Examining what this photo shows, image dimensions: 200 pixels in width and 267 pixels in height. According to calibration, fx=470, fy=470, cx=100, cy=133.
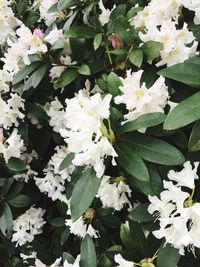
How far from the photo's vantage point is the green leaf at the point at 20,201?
2.00 m

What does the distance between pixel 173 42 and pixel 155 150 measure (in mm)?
367

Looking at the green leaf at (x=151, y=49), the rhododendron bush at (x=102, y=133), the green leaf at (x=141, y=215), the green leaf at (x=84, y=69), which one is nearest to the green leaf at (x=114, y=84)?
the rhododendron bush at (x=102, y=133)

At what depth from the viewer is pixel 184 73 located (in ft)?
4.14

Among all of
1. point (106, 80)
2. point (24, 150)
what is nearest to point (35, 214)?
point (24, 150)

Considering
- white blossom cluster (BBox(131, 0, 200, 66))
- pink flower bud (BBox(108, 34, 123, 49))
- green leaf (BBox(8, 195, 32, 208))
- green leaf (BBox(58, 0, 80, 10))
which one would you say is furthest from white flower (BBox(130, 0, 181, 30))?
green leaf (BBox(8, 195, 32, 208))

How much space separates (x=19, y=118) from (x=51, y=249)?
1.89ft

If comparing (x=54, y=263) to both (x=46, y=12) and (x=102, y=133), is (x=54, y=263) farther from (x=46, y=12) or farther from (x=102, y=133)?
(x=46, y=12)

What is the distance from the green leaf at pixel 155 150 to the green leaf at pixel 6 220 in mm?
853

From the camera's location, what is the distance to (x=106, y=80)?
60.9 inches

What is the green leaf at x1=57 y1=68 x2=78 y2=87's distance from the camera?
169 cm

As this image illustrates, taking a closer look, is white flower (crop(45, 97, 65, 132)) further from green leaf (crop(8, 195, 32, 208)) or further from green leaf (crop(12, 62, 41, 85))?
green leaf (crop(8, 195, 32, 208))

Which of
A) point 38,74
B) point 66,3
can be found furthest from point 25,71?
point 66,3

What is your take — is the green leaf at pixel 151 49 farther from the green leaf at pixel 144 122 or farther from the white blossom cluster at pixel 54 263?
the white blossom cluster at pixel 54 263

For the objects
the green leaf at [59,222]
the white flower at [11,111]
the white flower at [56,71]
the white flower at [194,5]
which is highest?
the white flower at [194,5]
